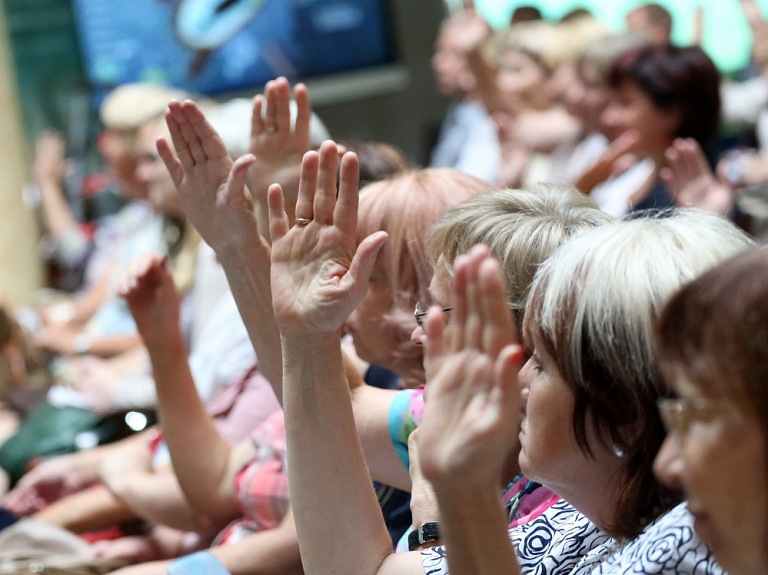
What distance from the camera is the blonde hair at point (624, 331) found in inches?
41.0

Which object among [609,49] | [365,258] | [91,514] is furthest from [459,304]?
[609,49]

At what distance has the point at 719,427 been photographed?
78 centimetres

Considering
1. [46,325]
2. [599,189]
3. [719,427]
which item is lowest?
[46,325]

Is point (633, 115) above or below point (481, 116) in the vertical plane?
above

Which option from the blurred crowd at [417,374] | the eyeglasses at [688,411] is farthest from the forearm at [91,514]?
the eyeglasses at [688,411]

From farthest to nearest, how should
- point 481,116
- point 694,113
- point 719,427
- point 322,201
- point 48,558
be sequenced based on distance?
point 481,116 < point 694,113 < point 48,558 < point 322,201 < point 719,427

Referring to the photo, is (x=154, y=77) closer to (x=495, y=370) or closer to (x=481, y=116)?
(x=481, y=116)

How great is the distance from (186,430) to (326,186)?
2.94 feet

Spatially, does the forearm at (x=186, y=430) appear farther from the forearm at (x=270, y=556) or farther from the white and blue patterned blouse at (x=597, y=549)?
the white and blue patterned blouse at (x=597, y=549)

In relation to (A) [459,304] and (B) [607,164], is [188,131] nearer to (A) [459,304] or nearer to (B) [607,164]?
(A) [459,304]

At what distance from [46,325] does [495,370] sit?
373 cm

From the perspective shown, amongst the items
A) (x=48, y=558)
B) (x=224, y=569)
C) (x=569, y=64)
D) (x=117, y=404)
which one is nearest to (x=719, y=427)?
(x=224, y=569)

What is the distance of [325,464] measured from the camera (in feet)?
4.02

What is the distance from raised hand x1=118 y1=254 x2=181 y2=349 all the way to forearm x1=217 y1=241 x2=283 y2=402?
433 millimetres
